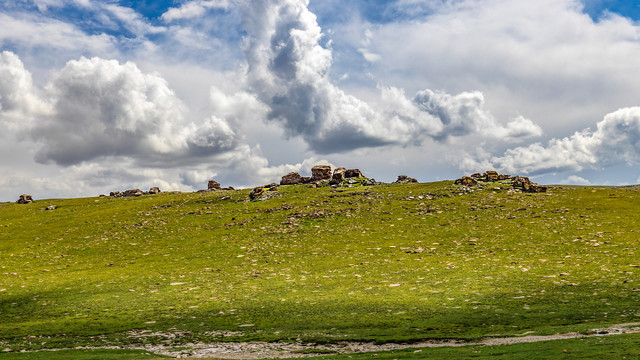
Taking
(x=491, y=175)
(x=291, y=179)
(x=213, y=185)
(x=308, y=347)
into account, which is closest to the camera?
(x=308, y=347)

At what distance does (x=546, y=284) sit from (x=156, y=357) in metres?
28.7

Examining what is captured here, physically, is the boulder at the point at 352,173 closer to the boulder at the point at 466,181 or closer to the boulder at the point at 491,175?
the boulder at the point at 466,181

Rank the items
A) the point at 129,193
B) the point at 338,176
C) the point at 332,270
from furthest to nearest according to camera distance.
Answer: the point at 129,193 < the point at 338,176 < the point at 332,270

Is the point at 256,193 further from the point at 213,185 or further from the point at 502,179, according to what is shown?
the point at 502,179

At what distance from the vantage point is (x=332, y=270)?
140 feet

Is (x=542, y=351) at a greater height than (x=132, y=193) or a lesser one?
lesser

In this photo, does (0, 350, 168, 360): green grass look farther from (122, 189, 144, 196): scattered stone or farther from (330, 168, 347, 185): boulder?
(122, 189, 144, 196): scattered stone

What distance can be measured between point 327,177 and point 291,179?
10.9 metres

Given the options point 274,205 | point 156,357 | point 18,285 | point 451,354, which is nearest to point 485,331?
point 451,354

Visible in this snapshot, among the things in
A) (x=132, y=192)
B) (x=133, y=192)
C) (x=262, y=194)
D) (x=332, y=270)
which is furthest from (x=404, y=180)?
(x=132, y=192)

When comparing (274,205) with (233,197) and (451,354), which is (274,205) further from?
(451,354)

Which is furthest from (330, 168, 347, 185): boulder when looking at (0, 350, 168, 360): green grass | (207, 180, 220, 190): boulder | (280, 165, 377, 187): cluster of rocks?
(0, 350, 168, 360): green grass

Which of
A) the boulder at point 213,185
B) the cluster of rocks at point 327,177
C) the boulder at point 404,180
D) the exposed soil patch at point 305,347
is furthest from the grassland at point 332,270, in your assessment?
the boulder at point 213,185

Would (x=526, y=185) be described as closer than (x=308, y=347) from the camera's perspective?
No
